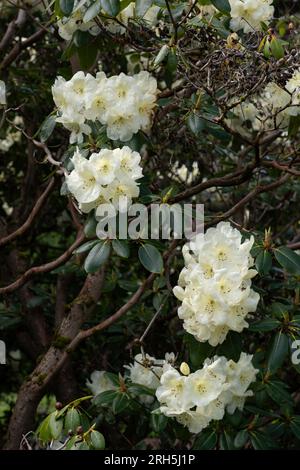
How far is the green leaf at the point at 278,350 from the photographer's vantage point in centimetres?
233

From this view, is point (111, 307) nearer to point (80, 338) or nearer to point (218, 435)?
point (80, 338)

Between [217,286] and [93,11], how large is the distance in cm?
91

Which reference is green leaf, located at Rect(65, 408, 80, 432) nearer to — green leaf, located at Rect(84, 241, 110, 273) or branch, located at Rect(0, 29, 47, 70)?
green leaf, located at Rect(84, 241, 110, 273)

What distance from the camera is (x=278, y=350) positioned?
7.68 feet

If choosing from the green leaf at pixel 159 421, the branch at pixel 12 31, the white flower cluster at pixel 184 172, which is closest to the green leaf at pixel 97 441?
the green leaf at pixel 159 421

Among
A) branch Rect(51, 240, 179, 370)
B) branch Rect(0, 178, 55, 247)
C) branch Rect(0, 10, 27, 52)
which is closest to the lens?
branch Rect(51, 240, 179, 370)

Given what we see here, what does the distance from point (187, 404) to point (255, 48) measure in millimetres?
1041

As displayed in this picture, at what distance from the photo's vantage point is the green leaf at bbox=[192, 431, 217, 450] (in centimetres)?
271

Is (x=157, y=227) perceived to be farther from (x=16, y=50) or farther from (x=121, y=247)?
(x=16, y=50)

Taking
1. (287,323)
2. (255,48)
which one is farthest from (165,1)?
(287,323)

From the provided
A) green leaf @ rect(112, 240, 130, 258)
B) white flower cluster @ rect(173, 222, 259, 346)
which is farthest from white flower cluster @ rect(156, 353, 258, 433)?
green leaf @ rect(112, 240, 130, 258)

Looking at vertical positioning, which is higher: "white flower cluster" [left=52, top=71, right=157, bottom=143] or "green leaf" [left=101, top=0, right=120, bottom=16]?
"green leaf" [left=101, top=0, right=120, bottom=16]

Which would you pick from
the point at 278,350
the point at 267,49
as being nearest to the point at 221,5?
the point at 267,49
